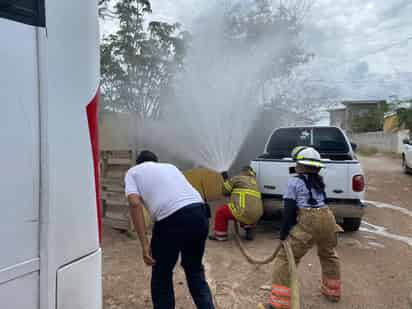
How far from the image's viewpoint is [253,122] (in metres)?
10.4

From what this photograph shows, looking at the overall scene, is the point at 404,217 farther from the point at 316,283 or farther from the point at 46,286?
the point at 46,286

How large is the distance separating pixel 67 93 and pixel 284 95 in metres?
10.3

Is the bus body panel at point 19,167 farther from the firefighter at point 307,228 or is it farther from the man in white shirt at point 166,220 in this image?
the firefighter at point 307,228

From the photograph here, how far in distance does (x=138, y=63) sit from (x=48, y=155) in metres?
7.05

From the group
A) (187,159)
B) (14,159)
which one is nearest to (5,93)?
(14,159)

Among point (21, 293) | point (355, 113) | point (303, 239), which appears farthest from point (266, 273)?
point (355, 113)

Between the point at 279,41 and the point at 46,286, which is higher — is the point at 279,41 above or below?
above

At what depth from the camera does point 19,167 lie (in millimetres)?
1308

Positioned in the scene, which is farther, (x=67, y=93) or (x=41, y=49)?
(x=67, y=93)

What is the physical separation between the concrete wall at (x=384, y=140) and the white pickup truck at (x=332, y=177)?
21897mm

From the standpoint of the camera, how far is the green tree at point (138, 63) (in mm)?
7762

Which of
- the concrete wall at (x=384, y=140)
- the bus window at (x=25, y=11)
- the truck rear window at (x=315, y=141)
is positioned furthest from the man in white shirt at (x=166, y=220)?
the concrete wall at (x=384, y=140)

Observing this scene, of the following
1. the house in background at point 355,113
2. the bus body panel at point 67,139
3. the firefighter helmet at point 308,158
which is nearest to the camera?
the bus body panel at point 67,139

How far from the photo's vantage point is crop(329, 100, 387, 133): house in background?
121 feet
